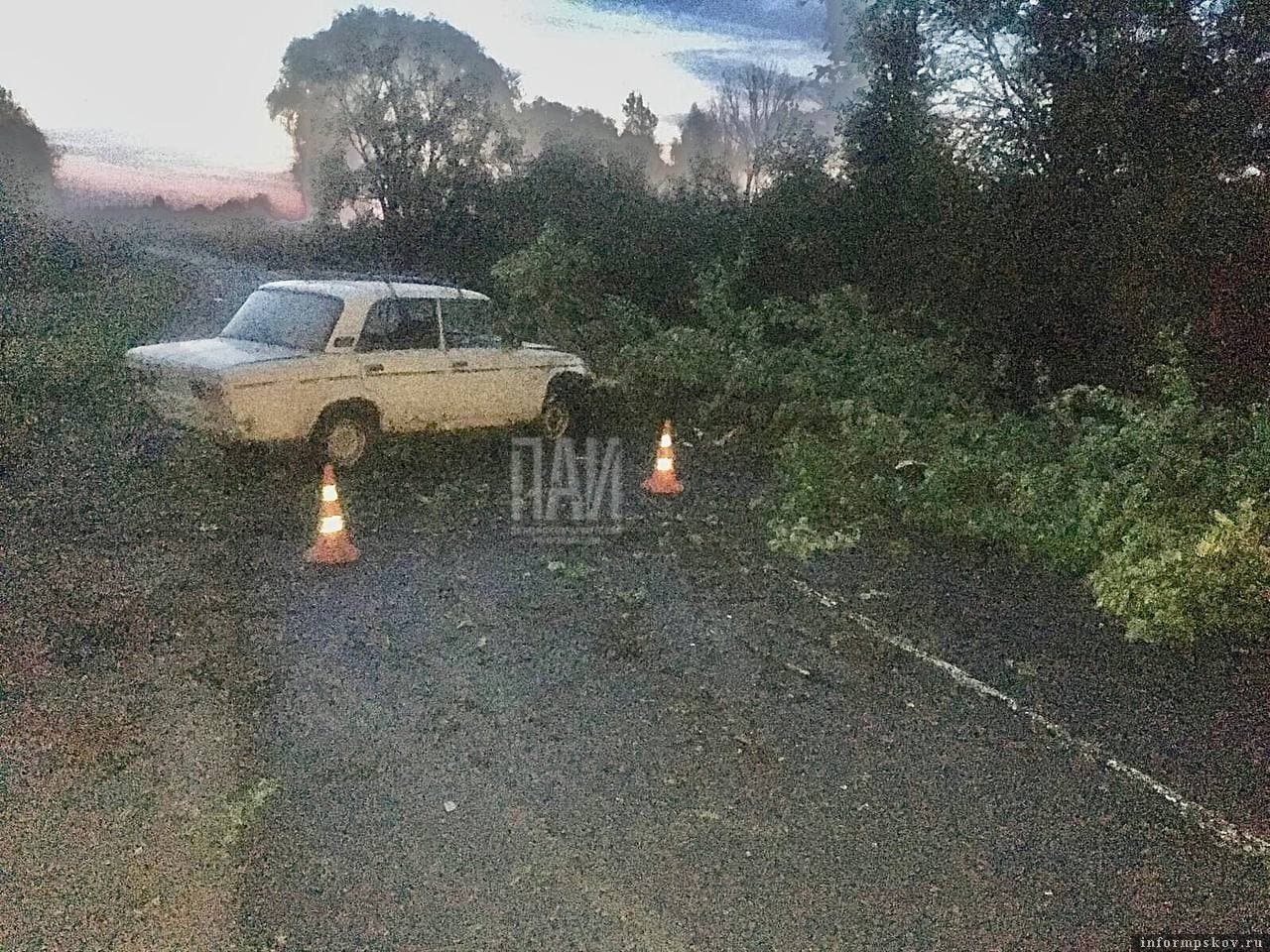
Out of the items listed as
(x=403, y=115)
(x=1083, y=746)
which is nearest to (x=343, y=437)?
(x=1083, y=746)

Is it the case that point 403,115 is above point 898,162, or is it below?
above

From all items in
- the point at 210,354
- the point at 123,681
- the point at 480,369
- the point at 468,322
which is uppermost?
the point at 468,322

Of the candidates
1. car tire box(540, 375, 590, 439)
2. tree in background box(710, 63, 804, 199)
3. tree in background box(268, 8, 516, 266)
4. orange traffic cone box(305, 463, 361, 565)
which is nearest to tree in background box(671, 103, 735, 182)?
tree in background box(710, 63, 804, 199)

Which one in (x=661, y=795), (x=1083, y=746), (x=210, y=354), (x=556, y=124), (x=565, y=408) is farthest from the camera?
(x=556, y=124)

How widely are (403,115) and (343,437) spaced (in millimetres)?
18284

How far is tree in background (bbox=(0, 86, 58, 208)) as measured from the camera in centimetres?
2095

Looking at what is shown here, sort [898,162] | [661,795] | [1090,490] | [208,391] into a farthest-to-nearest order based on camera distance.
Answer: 1. [898,162]
2. [208,391]
3. [1090,490]
4. [661,795]

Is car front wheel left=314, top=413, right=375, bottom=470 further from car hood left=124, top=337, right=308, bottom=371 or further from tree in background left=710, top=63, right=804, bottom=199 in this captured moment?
tree in background left=710, top=63, right=804, bottom=199

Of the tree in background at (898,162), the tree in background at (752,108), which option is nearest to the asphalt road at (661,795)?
the tree in background at (898,162)

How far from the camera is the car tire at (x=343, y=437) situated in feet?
25.9

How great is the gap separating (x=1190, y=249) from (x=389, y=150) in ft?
61.6

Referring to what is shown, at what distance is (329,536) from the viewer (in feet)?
20.6

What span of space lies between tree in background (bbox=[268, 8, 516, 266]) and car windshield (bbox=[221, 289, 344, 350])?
45.8 feet

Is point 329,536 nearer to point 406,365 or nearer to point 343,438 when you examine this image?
point 343,438
